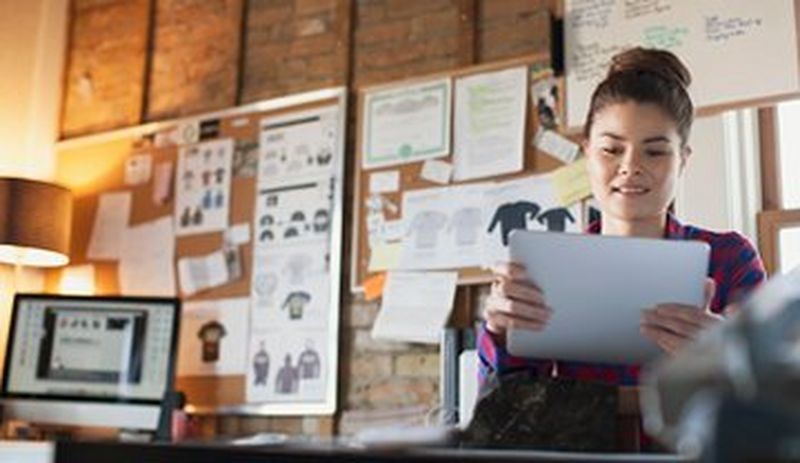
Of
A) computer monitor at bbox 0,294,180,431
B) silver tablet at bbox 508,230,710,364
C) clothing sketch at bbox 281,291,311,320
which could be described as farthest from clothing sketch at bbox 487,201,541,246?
silver tablet at bbox 508,230,710,364

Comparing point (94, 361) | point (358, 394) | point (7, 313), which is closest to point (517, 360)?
point (358, 394)

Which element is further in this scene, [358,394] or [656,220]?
[358,394]

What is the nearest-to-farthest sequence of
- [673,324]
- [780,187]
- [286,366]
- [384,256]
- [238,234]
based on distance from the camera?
1. [673,324]
2. [780,187]
3. [384,256]
4. [286,366]
5. [238,234]

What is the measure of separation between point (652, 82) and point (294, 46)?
2329 mm

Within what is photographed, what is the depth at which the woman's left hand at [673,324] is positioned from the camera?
47.1 inches

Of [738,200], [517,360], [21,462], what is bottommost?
[21,462]

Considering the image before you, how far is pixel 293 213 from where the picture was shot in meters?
3.51

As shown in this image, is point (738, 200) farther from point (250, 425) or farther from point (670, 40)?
point (250, 425)

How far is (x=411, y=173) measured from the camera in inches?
130

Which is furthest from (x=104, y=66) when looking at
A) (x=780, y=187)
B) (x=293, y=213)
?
(x=780, y=187)

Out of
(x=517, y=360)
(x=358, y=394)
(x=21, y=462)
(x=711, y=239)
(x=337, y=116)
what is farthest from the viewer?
(x=337, y=116)

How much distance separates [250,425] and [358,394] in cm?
42

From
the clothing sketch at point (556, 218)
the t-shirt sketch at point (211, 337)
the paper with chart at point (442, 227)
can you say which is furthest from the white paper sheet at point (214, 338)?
the clothing sketch at point (556, 218)

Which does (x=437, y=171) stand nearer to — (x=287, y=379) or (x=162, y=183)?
(x=287, y=379)
